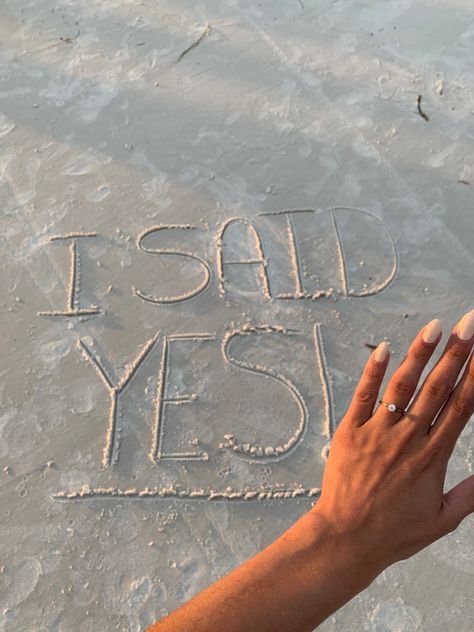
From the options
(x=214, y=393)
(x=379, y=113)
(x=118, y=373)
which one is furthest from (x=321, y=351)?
(x=379, y=113)

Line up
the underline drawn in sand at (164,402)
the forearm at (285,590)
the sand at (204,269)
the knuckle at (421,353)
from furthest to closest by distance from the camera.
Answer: the underline drawn in sand at (164,402), the sand at (204,269), the knuckle at (421,353), the forearm at (285,590)

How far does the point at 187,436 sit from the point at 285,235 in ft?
2.68

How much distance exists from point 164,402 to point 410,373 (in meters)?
0.85

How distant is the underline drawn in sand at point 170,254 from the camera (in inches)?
78.7

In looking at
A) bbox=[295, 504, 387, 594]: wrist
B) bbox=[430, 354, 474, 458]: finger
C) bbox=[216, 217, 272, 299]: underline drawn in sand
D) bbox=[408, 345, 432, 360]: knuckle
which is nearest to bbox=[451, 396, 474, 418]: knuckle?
bbox=[430, 354, 474, 458]: finger

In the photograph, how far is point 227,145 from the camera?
93.4 inches

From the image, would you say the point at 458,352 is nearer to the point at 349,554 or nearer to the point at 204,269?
the point at 349,554

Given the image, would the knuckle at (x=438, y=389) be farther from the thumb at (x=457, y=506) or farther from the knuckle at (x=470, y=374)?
the thumb at (x=457, y=506)

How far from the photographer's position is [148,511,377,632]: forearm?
110 cm

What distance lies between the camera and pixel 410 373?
1.21 m

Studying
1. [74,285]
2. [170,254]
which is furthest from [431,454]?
[74,285]

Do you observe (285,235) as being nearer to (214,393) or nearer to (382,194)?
(382,194)

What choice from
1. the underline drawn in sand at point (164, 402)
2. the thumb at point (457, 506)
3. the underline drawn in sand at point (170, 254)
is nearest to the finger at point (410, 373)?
the thumb at point (457, 506)

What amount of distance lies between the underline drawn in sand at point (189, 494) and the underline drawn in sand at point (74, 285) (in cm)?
60
